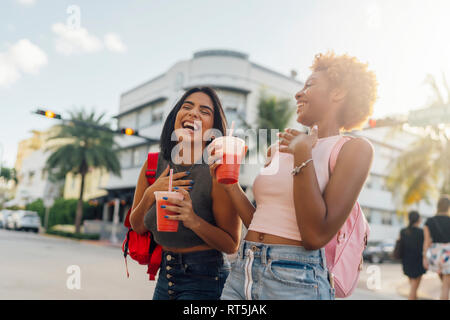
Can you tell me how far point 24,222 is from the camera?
1265 inches

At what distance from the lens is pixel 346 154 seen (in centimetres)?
153

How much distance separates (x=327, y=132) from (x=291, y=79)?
27.9 meters

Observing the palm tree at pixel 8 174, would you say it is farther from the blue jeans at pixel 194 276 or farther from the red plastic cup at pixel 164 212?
the red plastic cup at pixel 164 212

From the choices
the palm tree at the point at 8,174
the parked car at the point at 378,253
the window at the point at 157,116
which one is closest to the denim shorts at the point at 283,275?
the parked car at the point at 378,253

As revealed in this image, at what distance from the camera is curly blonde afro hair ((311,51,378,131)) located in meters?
1.75

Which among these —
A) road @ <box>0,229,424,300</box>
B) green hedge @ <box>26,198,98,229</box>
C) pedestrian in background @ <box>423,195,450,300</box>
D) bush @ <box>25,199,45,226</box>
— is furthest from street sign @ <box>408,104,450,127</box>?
bush @ <box>25,199,45,226</box>

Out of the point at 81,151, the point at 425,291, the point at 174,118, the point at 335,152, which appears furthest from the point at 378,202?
the point at 335,152

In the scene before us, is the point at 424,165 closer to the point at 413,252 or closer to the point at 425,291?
the point at 425,291

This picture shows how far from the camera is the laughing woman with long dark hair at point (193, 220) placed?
1.95 m

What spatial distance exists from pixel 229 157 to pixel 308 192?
37 cm

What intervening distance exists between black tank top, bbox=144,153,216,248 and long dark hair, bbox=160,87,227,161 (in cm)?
23

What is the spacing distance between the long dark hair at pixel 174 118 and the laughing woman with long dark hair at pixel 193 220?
0.04 feet

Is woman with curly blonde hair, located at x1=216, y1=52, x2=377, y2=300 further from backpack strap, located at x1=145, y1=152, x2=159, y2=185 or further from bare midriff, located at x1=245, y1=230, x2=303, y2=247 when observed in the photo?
backpack strap, located at x1=145, y1=152, x2=159, y2=185
